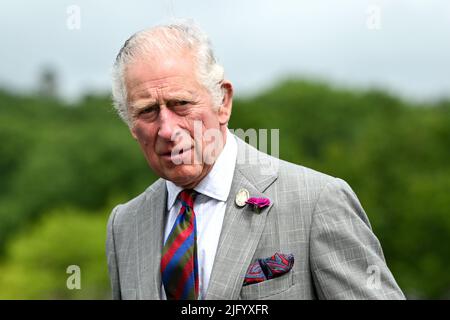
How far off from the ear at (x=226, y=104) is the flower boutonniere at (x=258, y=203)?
39 centimetres

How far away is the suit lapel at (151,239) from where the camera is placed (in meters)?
3.94

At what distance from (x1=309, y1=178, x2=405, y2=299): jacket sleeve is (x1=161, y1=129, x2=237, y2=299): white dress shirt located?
1.53 feet

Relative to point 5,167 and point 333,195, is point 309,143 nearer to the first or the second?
point 5,167

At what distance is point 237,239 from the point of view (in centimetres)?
383

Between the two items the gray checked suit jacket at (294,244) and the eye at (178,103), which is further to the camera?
the eye at (178,103)

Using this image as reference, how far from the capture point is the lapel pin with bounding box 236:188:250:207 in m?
3.94

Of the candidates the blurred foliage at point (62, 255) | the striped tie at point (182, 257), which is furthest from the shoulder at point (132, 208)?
the blurred foliage at point (62, 255)

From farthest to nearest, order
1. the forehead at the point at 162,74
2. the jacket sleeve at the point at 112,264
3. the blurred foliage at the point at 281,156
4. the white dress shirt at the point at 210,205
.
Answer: the blurred foliage at the point at 281,156, the jacket sleeve at the point at 112,264, the white dress shirt at the point at 210,205, the forehead at the point at 162,74

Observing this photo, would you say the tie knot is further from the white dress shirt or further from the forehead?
the forehead

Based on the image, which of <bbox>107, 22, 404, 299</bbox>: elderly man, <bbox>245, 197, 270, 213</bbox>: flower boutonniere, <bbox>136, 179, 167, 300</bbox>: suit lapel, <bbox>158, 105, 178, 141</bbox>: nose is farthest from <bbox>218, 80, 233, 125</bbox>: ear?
<bbox>136, 179, 167, 300</bbox>: suit lapel

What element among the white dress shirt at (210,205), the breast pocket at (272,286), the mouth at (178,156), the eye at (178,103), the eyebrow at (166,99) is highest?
the eyebrow at (166,99)

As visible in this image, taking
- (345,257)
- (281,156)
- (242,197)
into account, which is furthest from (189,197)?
(281,156)

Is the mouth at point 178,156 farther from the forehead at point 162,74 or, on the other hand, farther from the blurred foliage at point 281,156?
the blurred foliage at point 281,156
